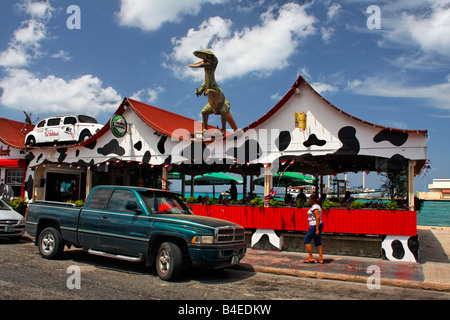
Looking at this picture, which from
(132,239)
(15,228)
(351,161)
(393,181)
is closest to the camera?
(132,239)

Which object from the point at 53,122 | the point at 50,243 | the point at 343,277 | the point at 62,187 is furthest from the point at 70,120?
the point at 343,277

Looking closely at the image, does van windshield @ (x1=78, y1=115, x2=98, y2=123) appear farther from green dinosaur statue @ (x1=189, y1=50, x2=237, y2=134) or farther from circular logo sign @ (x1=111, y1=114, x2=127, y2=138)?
green dinosaur statue @ (x1=189, y1=50, x2=237, y2=134)

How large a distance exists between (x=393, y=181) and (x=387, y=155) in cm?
703

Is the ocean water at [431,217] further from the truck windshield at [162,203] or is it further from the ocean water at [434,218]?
the truck windshield at [162,203]

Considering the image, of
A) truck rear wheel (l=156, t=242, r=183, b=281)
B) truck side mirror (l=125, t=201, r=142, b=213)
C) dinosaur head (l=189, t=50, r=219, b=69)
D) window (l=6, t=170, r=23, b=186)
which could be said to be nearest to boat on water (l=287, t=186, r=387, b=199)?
dinosaur head (l=189, t=50, r=219, b=69)

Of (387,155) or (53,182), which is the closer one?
(387,155)

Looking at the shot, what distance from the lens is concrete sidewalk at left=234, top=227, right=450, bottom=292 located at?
26.2ft

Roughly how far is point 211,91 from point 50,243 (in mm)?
7864

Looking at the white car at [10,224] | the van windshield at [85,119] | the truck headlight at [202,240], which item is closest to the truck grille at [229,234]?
the truck headlight at [202,240]

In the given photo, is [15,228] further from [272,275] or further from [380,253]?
[380,253]

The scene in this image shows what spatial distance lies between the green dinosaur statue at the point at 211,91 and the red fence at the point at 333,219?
12.1ft

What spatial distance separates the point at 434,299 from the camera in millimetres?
6855

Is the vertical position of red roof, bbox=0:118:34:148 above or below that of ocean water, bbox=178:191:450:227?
above

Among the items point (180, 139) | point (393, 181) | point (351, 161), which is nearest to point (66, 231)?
point (180, 139)
